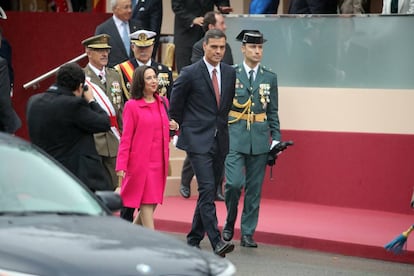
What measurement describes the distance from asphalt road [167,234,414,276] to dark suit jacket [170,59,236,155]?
1.14 m

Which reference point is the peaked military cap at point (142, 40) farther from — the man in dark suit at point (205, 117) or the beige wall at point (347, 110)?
the beige wall at point (347, 110)

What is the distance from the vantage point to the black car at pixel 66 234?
6.96 meters

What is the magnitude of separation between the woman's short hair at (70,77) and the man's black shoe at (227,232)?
10.7ft

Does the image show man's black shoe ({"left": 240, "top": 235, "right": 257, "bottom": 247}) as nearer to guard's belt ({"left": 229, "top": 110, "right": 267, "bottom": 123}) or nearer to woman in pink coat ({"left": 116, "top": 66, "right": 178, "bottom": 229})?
guard's belt ({"left": 229, "top": 110, "right": 267, "bottom": 123})

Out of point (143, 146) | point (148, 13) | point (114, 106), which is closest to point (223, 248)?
point (143, 146)

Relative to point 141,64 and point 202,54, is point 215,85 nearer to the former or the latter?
point 141,64

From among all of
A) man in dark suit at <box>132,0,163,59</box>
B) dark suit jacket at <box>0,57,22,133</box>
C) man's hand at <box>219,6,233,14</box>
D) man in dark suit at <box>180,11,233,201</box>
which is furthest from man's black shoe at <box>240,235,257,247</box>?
man in dark suit at <box>132,0,163,59</box>

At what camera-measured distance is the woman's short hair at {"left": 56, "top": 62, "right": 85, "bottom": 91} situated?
10.8m

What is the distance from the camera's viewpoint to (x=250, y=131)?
531 inches

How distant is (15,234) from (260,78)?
6.72 m

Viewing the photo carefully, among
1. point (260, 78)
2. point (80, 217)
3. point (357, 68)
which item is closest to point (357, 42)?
point (357, 68)

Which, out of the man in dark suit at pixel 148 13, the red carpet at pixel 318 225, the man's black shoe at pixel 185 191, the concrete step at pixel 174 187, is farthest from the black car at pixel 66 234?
the man in dark suit at pixel 148 13

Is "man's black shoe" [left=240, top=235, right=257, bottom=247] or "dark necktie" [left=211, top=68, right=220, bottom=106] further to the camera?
"man's black shoe" [left=240, top=235, right=257, bottom=247]

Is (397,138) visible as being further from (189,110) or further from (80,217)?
(80,217)
